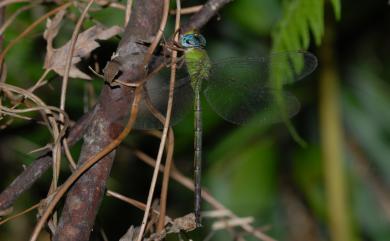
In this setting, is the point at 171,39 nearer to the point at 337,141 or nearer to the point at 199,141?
the point at 199,141

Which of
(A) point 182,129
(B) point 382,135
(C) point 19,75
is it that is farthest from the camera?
(B) point 382,135

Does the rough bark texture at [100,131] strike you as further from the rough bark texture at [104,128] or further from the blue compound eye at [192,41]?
the blue compound eye at [192,41]

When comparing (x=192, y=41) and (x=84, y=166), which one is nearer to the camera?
(x=84, y=166)

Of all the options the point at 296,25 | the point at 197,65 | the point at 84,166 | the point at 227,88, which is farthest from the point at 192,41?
the point at 84,166

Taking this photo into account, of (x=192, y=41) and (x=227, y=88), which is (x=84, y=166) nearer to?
(x=192, y=41)

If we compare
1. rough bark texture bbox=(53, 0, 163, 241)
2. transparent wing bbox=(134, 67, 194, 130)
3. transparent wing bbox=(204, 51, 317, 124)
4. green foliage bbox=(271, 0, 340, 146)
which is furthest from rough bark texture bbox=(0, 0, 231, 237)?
transparent wing bbox=(204, 51, 317, 124)

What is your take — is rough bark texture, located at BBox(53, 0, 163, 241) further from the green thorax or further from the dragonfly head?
the green thorax

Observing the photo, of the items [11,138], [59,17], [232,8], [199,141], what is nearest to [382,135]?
[232,8]

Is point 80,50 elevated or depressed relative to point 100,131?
elevated
